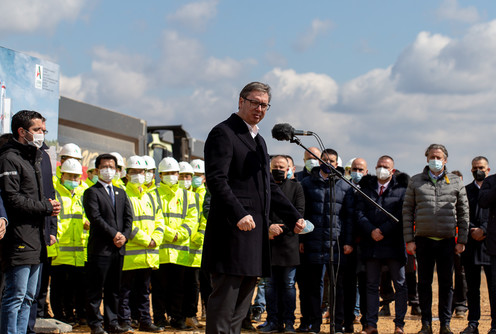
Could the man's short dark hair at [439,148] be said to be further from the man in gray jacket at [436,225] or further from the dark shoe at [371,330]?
the dark shoe at [371,330]

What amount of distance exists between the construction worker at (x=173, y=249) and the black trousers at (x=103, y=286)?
1019 millimetres

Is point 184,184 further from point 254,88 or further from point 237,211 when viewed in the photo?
point 237,211

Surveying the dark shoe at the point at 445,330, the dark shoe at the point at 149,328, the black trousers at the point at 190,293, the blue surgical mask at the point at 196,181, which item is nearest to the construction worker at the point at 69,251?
the dark shoe at the point at 149,328

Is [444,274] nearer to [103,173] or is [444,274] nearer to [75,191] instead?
[103,173]

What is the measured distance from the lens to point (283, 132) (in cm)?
680

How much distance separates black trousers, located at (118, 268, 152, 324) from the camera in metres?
9.41

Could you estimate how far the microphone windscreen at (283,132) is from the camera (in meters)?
6.80

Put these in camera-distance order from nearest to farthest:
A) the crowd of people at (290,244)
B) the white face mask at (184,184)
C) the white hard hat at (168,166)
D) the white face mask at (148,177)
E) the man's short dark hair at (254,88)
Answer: the man's short dark hair at (254,88) → the crowd of people at (290,244) → the white hard hat at (168,166) → the white face mask at (148,177) → the white face mask at (184,184)

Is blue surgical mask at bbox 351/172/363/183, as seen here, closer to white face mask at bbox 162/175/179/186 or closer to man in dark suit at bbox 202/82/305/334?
white face mask at bbox 162/175/179/186

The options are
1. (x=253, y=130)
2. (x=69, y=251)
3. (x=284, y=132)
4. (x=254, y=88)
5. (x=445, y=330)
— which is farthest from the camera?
(x=69, y=251)

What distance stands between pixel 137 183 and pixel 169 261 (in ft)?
3.75

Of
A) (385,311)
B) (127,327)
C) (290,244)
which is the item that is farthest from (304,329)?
(385,311)

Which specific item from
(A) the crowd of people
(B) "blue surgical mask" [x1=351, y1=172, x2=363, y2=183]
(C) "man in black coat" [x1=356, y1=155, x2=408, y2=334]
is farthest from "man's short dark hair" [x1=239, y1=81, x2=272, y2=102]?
(B) "blue surgical mask" [x1=351, y1=172, x2=363, y2=183]

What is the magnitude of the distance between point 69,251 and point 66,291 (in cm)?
68
